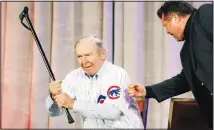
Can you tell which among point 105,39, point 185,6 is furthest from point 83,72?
point 105,39

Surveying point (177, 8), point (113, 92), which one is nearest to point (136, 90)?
point (113, 92)

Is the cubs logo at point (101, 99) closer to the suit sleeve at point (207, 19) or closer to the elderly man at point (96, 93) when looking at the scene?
the elderly man at point (96, 93)

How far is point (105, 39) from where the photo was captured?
2.73 m

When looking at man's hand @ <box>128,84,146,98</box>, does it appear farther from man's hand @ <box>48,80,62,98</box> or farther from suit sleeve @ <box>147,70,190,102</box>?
man's hand @ <box>48,80,62,98</box>

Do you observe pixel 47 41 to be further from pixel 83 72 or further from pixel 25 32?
pixel 83 72

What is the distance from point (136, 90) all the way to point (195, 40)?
0.47m

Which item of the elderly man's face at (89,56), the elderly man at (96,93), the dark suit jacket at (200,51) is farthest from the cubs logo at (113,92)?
the dark suit jacket at (200,51)

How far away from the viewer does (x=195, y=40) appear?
135 cm

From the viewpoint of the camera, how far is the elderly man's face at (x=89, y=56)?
5.87ft

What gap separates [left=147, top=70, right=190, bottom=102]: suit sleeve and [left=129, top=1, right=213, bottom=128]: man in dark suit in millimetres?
88

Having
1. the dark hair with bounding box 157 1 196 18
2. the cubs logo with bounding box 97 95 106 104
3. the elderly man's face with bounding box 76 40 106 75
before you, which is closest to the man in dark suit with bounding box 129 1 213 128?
the dark hair with bounding box 157 1 196 18

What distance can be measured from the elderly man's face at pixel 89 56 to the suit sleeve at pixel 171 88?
0.30 m

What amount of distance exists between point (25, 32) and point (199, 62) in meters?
1.80

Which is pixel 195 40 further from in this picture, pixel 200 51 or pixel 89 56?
pixel 89 56
